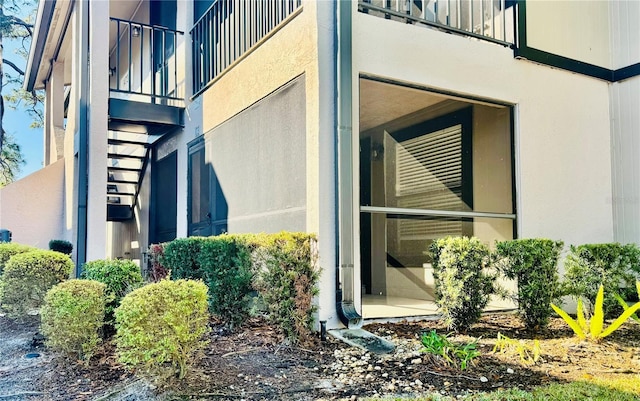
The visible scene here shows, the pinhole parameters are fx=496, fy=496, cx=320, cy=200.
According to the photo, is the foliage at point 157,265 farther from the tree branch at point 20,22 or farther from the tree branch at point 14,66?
the tree branch at point 14,66

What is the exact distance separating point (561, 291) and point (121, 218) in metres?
8.86

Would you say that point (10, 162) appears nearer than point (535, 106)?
No

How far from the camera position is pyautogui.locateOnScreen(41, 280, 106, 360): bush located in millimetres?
3533

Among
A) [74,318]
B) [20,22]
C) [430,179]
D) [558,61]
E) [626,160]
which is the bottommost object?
[74,318]

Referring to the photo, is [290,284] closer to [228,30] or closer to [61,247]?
[228,30]

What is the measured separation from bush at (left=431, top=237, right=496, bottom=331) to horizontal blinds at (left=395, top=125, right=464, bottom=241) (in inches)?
52.5

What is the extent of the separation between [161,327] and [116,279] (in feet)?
3.92

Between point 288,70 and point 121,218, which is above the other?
point 288,70

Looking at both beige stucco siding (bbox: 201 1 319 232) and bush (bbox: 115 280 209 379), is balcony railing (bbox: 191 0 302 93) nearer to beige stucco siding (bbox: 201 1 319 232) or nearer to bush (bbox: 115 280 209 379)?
beige stucco siding (bbox: 201 1 319 232)

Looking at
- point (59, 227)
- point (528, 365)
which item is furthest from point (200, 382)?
point (59, 227)

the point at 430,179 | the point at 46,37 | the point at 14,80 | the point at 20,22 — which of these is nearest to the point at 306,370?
the point at 430,179

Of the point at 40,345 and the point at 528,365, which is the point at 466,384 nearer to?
the point at 528,365

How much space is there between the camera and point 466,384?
3312 mm

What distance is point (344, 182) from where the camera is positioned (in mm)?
4707
